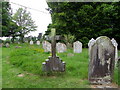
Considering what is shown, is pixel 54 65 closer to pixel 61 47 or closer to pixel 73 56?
pixel 73 56

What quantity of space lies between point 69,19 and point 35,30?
19551mm

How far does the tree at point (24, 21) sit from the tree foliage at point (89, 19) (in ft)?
55.3

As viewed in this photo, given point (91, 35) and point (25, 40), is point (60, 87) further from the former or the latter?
point (25, 40)

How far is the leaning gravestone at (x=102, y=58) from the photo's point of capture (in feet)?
13.6

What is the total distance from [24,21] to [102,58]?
3152 centimetres

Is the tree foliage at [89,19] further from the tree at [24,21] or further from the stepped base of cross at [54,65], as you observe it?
the tree at [24,21]

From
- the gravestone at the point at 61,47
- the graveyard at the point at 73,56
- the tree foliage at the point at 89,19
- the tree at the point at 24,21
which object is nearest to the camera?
the graveyard at the point at 73,56

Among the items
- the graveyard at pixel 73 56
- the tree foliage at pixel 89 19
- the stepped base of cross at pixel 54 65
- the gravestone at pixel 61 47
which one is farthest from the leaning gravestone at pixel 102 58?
the tree foliage at pixel 89 19

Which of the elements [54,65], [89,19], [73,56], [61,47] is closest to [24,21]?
[89,19]

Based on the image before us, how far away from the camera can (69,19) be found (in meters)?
16.9

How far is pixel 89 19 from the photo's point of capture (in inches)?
651

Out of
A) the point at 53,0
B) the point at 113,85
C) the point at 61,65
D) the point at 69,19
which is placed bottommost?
the point at 113,85

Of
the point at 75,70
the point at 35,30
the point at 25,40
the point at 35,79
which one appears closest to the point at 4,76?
the point at 35,79

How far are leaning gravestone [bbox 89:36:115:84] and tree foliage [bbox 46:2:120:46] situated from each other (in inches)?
481
